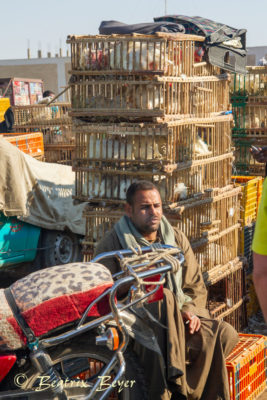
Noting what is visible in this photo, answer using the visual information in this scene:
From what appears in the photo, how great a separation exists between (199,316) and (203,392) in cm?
54

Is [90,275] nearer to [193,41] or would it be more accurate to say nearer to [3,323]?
[3,323]

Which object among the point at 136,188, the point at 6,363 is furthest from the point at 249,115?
the point at 6,363

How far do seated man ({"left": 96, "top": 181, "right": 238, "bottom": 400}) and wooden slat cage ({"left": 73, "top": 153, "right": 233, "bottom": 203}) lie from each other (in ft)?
3.35

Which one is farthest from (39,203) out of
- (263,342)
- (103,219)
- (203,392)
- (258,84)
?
(203,392)

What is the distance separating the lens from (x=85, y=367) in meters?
3.87

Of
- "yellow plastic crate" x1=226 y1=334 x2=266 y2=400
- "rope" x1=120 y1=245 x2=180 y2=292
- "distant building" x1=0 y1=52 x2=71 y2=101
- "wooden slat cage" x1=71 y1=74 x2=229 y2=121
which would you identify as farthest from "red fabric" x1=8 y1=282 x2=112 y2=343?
"distant building" x1=0 y1=52 x2=71 y2=101

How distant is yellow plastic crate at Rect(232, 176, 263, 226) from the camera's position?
7.10 m

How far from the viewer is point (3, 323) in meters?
3.21

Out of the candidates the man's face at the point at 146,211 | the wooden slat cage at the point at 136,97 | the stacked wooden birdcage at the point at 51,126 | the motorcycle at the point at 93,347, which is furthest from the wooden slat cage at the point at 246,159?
the motorcycle at the point at 93,347

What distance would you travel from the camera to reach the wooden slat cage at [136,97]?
18.2 ft

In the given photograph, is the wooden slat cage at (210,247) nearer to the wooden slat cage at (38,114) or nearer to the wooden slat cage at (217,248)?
the wooden slat cage at (217,248)

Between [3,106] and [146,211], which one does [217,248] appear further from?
[3,106]

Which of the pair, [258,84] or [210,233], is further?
[258,84]

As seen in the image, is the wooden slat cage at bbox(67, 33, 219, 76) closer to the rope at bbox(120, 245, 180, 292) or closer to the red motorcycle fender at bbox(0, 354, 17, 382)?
the rope at bbox(120, 245, 180, 292)
